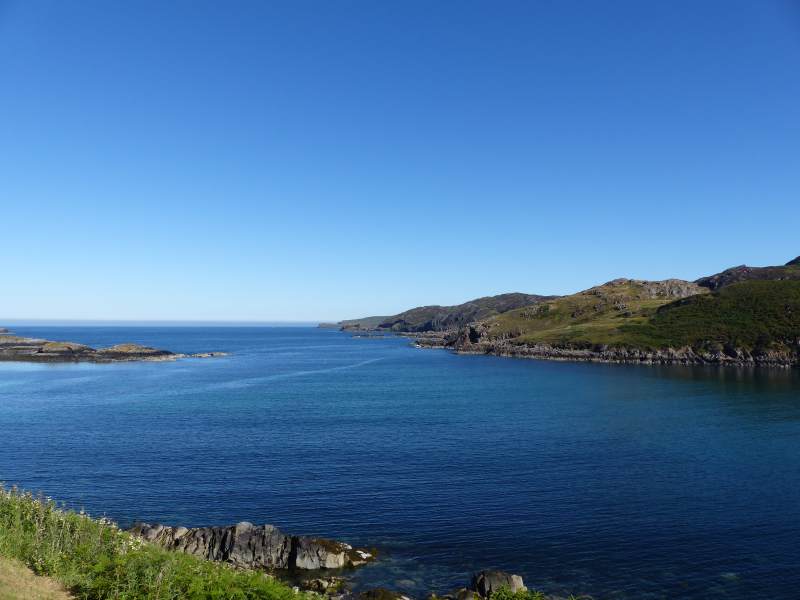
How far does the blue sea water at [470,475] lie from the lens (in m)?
33.3

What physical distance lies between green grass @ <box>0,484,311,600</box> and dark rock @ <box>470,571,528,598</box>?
10335 mm

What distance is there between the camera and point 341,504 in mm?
42781

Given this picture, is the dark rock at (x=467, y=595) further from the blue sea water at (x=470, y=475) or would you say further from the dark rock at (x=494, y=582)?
the blue sea water at (x=470, y=475)

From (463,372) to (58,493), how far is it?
12159cm

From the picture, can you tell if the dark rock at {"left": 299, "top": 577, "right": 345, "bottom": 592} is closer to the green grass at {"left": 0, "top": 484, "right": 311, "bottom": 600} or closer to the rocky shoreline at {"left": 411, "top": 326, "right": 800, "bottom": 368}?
the green grass at {"left": 0, "top": 484, "right": 311, "bottom": 600}

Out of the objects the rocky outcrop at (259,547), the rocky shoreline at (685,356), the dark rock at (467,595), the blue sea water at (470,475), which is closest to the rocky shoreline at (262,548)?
the rocky outcrop at (259,547)

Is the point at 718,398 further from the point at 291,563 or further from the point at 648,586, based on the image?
the point at 291,563

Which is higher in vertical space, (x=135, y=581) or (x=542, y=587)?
(x=135, y=581)

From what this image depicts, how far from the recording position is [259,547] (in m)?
33.2

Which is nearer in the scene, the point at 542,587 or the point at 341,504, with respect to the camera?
the point at 542,587

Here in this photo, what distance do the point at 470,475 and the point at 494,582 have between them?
2143cm

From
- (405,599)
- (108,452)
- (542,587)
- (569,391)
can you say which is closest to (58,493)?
(108,452)

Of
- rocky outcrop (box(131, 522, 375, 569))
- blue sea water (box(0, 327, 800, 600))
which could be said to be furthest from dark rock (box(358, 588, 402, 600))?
rocky outcrop (box(131, 522, 375, 569))

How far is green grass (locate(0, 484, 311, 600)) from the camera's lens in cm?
2175
